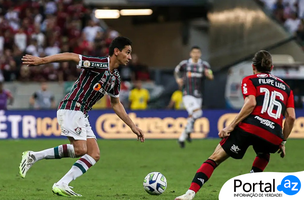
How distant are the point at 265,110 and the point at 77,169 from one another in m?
2.57

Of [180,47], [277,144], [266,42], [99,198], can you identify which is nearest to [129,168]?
[99,198]

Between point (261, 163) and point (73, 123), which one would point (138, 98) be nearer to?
point (73, 123)

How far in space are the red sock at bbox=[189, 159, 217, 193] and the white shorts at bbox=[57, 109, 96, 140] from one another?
67.4 inches

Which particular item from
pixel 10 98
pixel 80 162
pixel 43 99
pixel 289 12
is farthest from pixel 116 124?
pixel 80 162

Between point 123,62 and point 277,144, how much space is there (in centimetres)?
226

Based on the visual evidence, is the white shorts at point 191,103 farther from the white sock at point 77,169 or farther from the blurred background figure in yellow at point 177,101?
the white sock at point 77,169

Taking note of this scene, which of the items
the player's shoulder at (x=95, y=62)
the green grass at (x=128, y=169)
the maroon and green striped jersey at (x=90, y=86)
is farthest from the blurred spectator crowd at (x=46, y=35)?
the player's shoulder at (x=95, y=62)

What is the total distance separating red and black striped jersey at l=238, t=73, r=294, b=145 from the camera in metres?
7.30

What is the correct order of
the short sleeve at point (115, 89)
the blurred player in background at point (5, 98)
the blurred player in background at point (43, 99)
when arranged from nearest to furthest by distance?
the short sleeve at point (115, 89)
the blurred player in background at point (5, 98)
the blurred player in background at point (43, 99)

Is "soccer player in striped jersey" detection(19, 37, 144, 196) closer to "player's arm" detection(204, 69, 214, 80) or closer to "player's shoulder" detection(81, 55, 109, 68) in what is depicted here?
"player's shoulder" detection(81, 55, 109, 68)

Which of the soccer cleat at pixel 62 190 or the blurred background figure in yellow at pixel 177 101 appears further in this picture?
the blurred background figure in yellow at pixel 177 101

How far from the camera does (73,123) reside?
8.20 meters

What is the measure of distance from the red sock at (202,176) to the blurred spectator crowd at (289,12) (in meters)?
19.6

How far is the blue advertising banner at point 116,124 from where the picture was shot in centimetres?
1997
